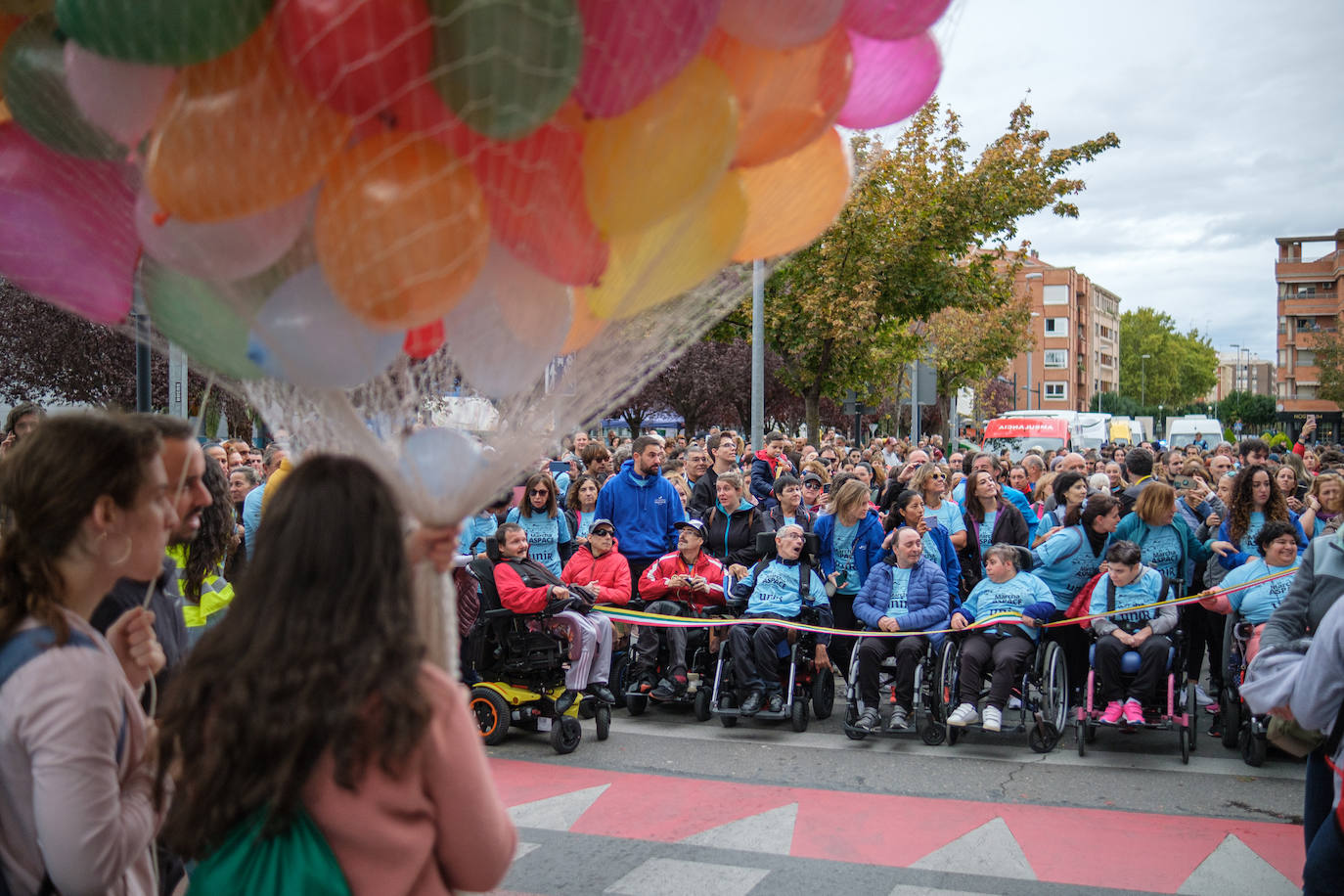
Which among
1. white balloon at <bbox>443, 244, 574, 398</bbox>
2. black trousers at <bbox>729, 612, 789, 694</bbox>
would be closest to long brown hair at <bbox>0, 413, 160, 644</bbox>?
white balloon at <bbox>443, 244, 574, 398</bbox>

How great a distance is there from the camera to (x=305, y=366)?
2105 mm

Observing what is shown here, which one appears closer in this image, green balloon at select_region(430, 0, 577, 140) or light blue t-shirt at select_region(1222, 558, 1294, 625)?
green balloon at select_region(430, 0, 577, 140)

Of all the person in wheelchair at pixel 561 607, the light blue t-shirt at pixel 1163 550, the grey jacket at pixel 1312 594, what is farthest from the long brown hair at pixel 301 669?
the light blue t-shirt at pixel 1163 550

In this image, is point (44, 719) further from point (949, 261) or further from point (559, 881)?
point (949, 261)

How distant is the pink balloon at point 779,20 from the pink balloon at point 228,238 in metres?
0.86

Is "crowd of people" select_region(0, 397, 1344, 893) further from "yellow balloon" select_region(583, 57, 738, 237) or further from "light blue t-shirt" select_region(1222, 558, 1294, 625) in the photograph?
"light blue t-shirt" select_region(1222, 558, 1294, 625)

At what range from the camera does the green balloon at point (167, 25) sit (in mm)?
1752

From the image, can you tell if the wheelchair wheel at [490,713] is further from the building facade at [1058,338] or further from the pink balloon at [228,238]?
the building facade at [1058,338]

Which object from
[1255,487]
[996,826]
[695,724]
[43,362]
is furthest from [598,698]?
[43,362]

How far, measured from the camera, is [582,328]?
2.39 m

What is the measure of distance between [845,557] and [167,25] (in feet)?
23.9

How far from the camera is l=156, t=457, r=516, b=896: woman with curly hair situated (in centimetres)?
168

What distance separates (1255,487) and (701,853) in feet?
18.1

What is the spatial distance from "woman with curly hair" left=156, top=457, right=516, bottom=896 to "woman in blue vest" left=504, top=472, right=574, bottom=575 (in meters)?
6.57
